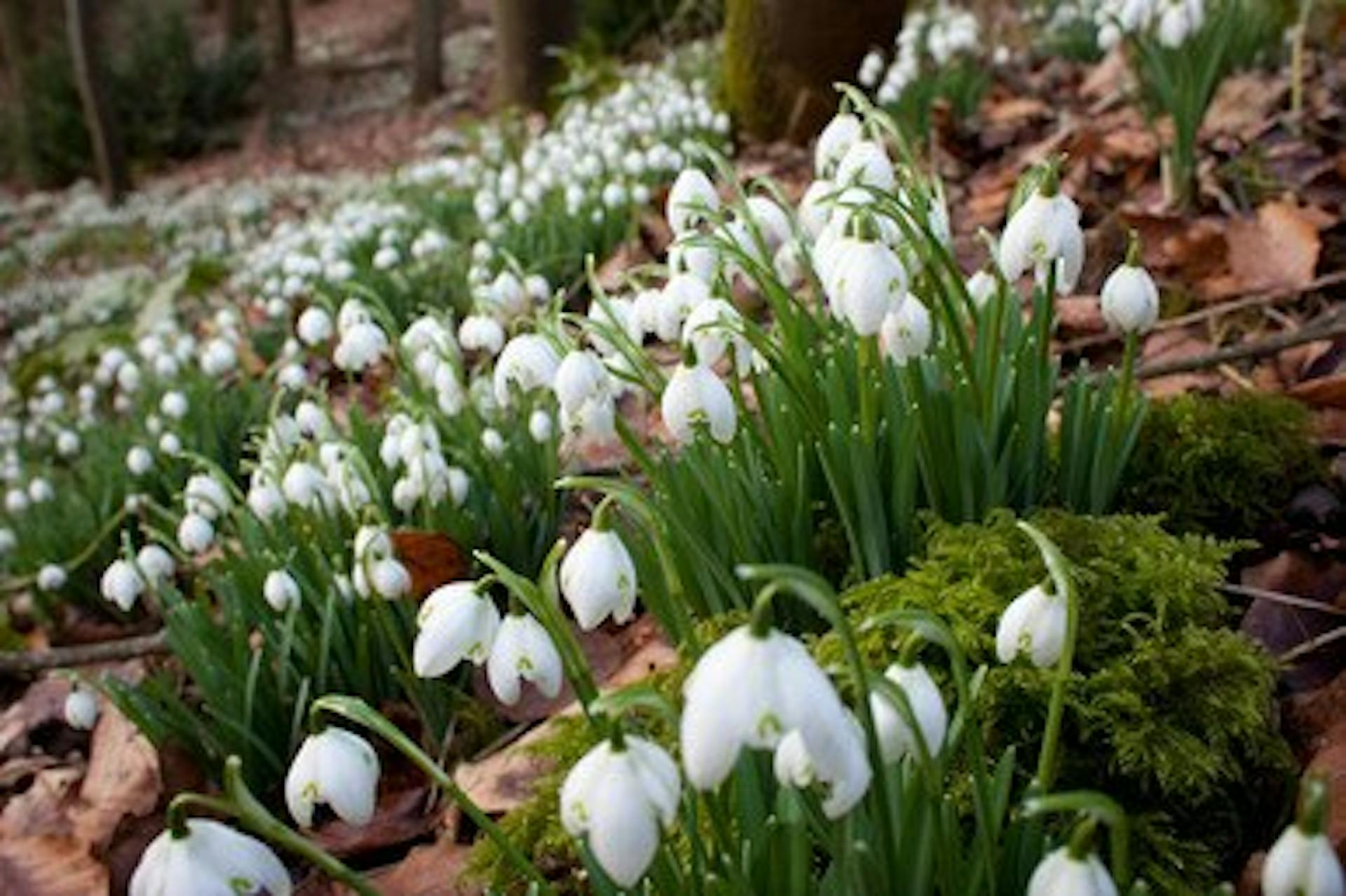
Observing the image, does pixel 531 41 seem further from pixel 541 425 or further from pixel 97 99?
pixel 541 425

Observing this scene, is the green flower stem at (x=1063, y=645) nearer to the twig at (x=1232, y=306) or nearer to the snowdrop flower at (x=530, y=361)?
the snowdrop flower at (x=530, y=361)

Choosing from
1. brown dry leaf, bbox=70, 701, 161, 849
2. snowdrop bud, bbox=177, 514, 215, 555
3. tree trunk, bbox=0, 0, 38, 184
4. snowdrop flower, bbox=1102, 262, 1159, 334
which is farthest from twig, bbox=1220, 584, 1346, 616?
tree trunk, bbox=0, 0, 38, 184

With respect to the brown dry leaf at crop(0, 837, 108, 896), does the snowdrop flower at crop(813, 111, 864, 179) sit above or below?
above

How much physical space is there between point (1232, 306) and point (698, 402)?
1406 millimetres

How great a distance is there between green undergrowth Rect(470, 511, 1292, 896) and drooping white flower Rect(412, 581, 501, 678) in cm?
25

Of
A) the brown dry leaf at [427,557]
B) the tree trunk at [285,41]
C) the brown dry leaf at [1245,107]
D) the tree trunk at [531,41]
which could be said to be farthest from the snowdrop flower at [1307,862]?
the tree trunk at [285,41]

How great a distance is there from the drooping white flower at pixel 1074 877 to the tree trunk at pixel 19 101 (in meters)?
15.1

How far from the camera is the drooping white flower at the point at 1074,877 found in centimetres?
90

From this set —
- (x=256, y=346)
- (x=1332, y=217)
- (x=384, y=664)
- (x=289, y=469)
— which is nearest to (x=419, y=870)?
(x=384, y=664)

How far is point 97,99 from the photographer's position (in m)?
11.0

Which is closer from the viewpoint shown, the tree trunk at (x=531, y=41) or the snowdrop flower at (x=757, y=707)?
the snowdrop flower at (x=757, y=707)

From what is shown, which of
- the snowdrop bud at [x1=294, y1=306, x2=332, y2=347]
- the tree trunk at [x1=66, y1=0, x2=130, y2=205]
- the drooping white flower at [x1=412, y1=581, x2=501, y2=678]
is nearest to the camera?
the drooping white flower at [x1=412, y1=581, x2=501, y2=678]

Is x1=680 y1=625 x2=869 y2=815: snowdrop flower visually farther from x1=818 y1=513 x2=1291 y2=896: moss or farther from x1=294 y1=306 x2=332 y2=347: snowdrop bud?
x1=294 y1=306 x2=332 y2=347: snowdrop bud

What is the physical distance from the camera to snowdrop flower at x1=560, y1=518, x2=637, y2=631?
4.12 feet
